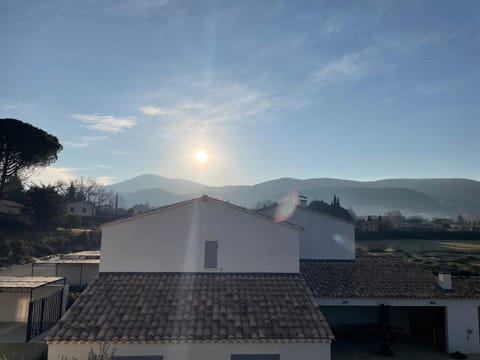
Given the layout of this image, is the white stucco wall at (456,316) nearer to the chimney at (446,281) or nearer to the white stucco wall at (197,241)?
the chimney at (446,281)

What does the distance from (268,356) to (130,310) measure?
16.7ft

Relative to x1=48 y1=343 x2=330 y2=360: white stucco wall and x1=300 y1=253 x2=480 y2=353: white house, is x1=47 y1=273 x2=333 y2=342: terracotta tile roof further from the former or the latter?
x1=300 y1=253 x2=480 y2=353: white house

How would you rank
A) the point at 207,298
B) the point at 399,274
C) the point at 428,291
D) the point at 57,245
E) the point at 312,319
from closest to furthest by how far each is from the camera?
the point at 312,319 < the point at 207,298 < the point at 428,291 < the point at 399,274 < the point at 57,245

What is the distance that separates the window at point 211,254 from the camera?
49.7 feet

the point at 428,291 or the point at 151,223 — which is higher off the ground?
the point at 151,223

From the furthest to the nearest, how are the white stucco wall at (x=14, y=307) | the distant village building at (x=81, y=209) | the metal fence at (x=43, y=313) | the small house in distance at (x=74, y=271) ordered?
the distant village building at (x=81, y=209) < the small house in distance at (x=74, y=271) < the white stucco wall at (x=14, y=307) < the metal fence at (x=43, y=313)

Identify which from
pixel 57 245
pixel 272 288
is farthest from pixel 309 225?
pixel 57 245

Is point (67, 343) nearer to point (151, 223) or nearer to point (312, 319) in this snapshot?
point (151, 223)

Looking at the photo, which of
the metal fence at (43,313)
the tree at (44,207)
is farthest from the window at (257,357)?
the tree at (44,207)

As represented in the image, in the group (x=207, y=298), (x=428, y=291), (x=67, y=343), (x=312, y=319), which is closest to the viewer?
(x=67, y=343)

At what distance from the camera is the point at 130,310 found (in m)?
12.6

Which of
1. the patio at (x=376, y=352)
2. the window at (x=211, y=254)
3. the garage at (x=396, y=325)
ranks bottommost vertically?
the patio at (x=376, y=352)

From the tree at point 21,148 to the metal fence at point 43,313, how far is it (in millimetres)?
29697

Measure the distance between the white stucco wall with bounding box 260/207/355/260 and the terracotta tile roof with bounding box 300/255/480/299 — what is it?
1.49 metres
